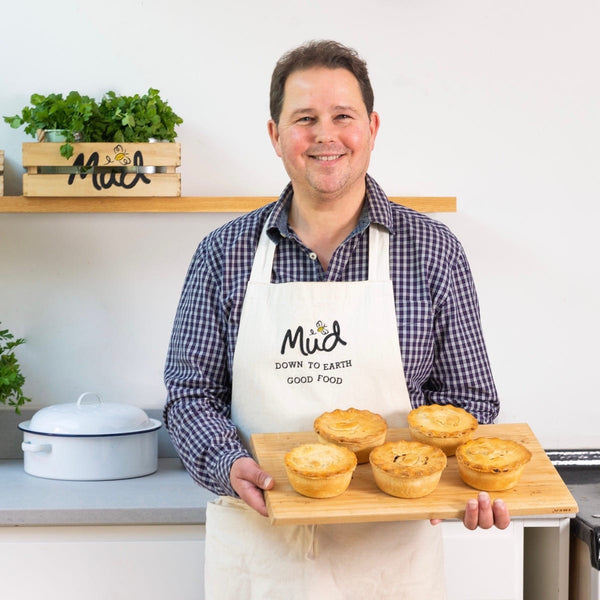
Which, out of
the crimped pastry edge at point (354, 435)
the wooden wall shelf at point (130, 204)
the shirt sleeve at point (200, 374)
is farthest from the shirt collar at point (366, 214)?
the wooden wall shelf at point (130, 204)

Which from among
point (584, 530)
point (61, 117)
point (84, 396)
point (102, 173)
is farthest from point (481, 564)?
point (61, 117)

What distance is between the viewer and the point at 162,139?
88.8 inches

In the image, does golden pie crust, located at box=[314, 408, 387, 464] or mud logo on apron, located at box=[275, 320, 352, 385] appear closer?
golden pie crust, located at box=[314, 408, 387, 464]

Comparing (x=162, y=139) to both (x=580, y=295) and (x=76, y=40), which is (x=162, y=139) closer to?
(x=76, y=40)

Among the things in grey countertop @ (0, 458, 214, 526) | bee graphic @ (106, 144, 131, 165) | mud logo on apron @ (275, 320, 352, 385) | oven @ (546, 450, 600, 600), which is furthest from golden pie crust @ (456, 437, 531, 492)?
bee graphic @ (106, 144, 131, 165)

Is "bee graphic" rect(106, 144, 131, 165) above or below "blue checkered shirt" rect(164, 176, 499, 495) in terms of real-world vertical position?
above

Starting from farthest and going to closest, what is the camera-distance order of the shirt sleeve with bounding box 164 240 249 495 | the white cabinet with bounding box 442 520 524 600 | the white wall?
A: the white wall
the white cabinet with bounding box 442 520 524 600
the shirt sleeve with bounding box 164 240 249 495

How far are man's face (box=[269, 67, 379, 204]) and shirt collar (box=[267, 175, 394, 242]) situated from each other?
82 mm

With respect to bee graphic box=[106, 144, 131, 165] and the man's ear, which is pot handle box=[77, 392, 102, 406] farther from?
the man's ear

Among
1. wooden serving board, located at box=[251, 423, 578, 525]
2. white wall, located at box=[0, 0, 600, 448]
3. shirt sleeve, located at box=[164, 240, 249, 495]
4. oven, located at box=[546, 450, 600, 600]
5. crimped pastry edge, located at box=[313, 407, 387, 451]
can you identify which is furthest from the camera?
white wall, located at box=[0, 0, 600, 448]

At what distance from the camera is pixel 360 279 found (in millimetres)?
1529

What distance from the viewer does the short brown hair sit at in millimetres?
1448

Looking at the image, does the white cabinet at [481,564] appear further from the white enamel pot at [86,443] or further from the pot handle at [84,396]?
the pot handle at [84,396]

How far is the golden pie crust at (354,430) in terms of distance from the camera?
4.39ft
